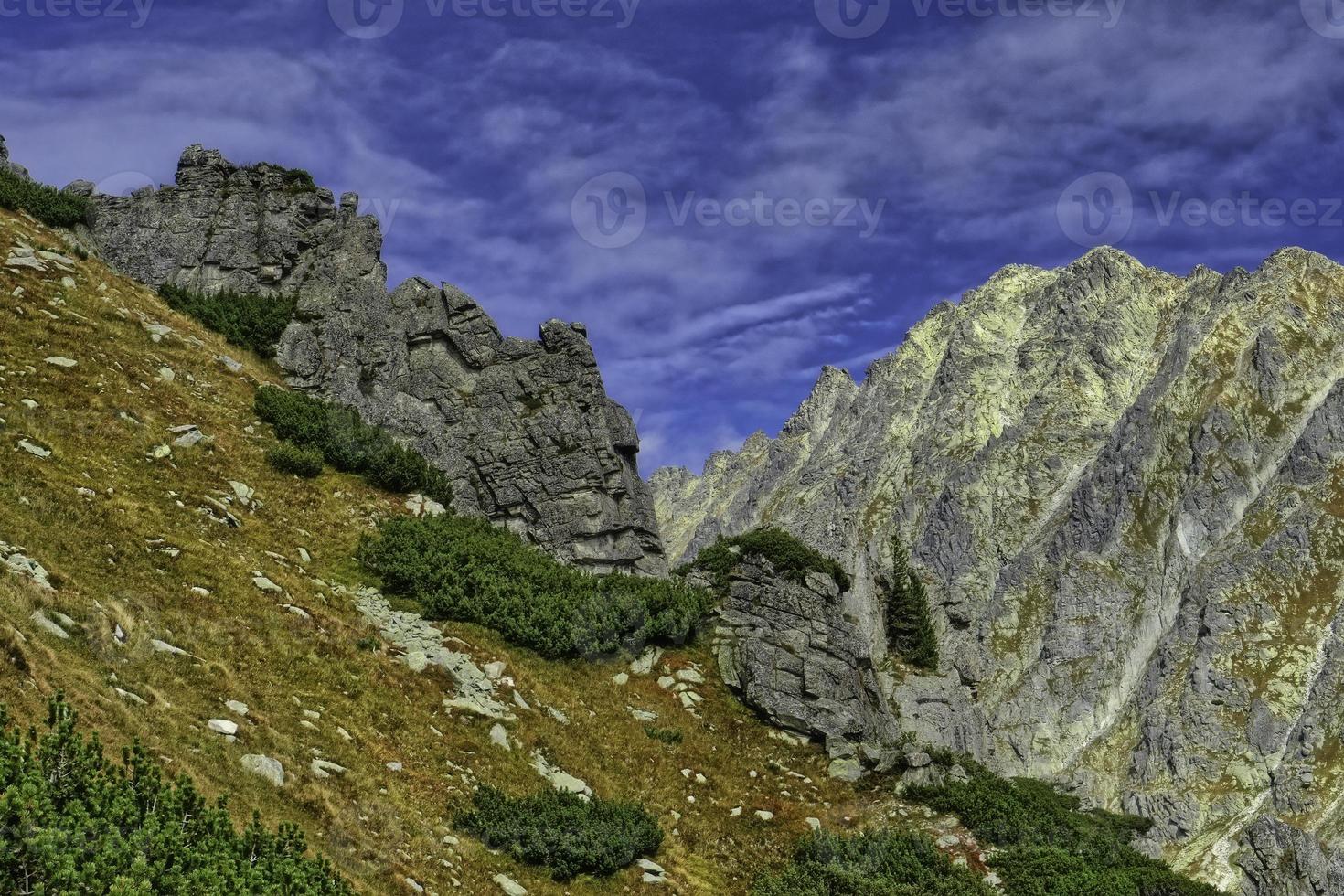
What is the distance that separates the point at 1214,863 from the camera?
150375mm

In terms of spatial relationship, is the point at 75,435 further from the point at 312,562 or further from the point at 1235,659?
the point at 1235,659

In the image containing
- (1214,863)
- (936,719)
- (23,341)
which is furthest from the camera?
(1214,863)

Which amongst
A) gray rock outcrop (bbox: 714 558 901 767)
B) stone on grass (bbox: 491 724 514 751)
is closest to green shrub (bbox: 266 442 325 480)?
stone on grass (bbox: 491 724 514 751)

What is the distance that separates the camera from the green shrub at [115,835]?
854 cm

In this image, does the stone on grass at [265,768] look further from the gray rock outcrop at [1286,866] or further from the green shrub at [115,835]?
the gray rock outcrop at [1286,866]

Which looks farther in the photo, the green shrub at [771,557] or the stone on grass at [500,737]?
the green shrub at [771,557]

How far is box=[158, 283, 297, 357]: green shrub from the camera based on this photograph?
39188mm

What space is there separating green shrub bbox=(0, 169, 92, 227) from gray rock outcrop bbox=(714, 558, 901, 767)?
31048 mm

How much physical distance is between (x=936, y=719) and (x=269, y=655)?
2741 centimetres

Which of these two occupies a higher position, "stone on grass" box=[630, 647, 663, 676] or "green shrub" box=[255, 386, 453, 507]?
"green shrub" box=[255, 386, 453, 507]

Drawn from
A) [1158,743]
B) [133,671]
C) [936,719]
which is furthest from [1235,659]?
[133,671]

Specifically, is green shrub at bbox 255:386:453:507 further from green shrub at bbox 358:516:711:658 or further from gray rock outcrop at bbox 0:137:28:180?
gray rock outcrop at bbox 0:137:28:180

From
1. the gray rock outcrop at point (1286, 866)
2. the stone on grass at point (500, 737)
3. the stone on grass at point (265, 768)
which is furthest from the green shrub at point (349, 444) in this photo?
the gray rock outcrop at point (1286, 866)

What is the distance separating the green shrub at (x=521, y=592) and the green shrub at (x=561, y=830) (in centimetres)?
758
